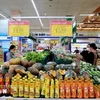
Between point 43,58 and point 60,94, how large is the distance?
1129 mm

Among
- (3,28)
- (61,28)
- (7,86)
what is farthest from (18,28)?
(7,86)

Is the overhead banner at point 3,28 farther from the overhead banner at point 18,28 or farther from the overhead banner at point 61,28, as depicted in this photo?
the overhead banner at point 61,28

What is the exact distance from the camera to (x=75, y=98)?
227 centimetres

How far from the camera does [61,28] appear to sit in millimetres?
8547

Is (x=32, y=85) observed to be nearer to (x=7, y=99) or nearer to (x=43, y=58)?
(x=7, y=99)

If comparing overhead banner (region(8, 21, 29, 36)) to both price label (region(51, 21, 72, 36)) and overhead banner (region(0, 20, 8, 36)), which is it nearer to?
price label (region(51, 21, 72, 36))

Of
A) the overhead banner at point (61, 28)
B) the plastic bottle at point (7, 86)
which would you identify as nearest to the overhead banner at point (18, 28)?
the overhead banner at point (61, 28)

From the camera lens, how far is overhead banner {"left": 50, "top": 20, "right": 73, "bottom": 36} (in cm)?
840

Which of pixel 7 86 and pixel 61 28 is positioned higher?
pixel 61 28

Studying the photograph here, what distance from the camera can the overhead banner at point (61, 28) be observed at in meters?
8.40

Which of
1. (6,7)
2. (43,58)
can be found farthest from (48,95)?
(6,7)

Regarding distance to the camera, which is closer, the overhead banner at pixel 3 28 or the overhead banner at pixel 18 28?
the overhead banner at pixel 18 28

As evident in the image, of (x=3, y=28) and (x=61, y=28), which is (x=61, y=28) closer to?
(x=61, y=28)

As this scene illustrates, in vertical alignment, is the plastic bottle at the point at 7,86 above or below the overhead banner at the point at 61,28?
below
